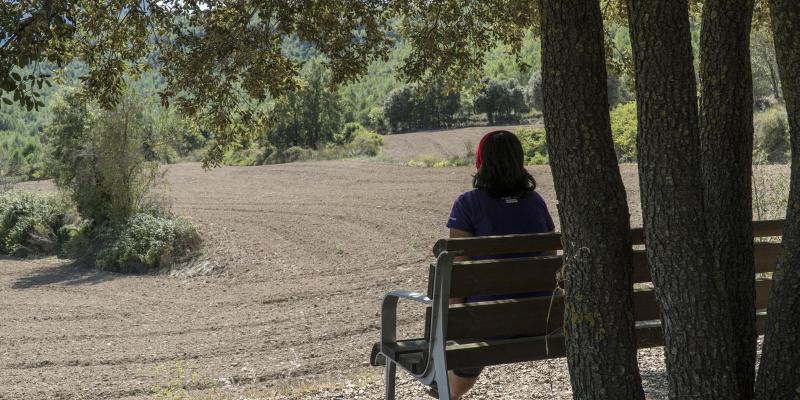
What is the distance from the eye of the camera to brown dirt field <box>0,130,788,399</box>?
8289 millimetres

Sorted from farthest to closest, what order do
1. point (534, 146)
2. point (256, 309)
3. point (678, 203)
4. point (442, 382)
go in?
point (534, 146) → point (256, 309) → point (442, 382) → point (678, 203)

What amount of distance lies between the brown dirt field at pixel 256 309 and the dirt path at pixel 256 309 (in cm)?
3

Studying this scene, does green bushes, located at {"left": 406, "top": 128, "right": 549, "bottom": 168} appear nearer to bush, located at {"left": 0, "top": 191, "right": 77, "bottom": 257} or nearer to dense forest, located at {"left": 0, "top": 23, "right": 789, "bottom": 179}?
dense forest, located at {"left": 0, "top": 23, "right": 789, "bottom": 179}

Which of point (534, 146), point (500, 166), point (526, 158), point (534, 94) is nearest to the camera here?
point (500, 166)

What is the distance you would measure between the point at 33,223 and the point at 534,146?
20.6m

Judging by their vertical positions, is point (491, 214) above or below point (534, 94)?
below

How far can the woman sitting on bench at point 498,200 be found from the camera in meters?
3.90

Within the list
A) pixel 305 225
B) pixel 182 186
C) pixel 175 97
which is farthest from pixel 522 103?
pixel 175 97

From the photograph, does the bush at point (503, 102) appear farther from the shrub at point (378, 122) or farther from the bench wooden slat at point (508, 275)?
the bench wooden slat at point (508, 275)

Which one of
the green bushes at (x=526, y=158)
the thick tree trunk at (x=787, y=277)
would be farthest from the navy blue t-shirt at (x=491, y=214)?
the green bushes at (x=526, y=158)

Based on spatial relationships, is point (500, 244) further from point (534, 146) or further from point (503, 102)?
point (503, 102)

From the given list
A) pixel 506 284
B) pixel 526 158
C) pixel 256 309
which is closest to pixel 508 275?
pixel 506 284

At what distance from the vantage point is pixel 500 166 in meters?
3.89

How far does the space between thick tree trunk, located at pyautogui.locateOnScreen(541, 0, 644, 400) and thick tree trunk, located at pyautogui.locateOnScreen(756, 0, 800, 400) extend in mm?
451
